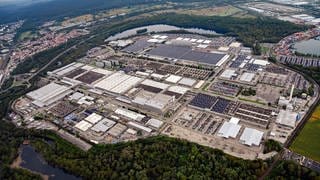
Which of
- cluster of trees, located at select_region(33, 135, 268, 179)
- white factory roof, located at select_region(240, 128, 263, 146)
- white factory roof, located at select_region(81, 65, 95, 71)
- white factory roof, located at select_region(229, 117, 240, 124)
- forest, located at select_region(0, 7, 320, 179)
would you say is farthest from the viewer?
white factory roof, located at select_region(81, 65, 95, 71)

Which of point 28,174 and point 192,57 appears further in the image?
point 192,57

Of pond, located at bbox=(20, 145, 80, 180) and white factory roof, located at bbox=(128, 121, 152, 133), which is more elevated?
white factory roof, located at bbox=(128, 121, 152, 133)

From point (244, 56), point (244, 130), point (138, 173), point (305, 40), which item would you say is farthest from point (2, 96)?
point (305, 40)

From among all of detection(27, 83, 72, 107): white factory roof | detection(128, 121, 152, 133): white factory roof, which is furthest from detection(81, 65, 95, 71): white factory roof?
detection(128, 121, 152, 133): white factory roof

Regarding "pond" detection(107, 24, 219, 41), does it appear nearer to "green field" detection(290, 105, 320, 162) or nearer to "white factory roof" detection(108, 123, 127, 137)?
"white factory roof" detection(108, 123, 127, 137)

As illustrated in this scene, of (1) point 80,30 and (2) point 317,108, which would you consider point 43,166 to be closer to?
(2) point 317,108

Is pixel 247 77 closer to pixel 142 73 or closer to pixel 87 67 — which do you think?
pixel 142 73
